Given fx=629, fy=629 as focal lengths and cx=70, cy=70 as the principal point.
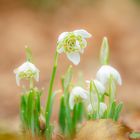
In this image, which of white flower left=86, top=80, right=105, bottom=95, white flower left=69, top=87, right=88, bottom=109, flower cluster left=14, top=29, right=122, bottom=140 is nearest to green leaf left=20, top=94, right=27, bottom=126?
flower cluster left=14, top=29, right=122, bottom=140

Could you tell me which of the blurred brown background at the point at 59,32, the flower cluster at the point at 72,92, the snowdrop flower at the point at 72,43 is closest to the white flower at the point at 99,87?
the flower cluster at the point at 72,92

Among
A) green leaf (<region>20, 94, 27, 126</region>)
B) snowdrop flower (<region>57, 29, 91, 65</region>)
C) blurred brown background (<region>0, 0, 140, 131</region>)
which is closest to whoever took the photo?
snowdrop flower (<region>57, 29, 91, 65</region>)

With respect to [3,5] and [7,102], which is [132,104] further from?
[3,5]

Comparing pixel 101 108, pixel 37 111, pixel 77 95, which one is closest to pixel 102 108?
pixel 101 108

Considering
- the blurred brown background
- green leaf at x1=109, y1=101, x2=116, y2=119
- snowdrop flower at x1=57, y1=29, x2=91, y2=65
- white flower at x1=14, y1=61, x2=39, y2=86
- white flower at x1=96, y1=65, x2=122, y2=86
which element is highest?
the blurred brown background

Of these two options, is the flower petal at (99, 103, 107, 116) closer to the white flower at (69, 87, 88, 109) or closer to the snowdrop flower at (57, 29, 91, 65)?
the white flower at (69, 87, 88, 109)

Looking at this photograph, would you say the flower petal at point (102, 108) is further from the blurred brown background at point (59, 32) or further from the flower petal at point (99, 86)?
the blurred brown background at point (59, 32)
